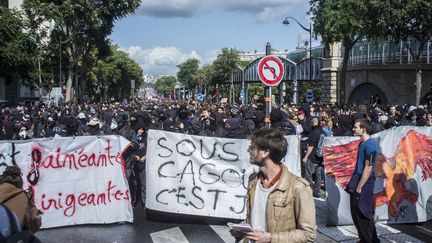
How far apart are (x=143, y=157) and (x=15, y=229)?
5.22m

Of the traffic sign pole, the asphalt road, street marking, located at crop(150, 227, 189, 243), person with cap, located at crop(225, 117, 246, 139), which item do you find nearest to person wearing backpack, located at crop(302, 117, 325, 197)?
the traffic sign pole

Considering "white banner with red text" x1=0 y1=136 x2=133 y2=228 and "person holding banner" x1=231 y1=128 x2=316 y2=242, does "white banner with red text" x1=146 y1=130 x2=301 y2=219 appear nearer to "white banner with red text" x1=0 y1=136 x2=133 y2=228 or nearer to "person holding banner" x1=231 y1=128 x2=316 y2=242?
"white banner with red text" x1=0 y1=136 x2=133 y2=228

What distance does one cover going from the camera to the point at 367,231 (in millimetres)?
6000

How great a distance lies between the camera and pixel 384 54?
140 feet

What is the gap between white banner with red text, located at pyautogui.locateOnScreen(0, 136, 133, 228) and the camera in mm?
7453

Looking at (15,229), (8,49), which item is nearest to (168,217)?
(15,229)

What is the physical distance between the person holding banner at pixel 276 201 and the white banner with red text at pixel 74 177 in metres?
4.96

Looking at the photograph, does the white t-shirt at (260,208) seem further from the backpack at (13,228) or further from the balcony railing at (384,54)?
the balcony railing at (384,54)

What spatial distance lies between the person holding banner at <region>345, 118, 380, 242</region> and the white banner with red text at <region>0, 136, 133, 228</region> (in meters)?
3.53

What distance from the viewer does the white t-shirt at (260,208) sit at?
3.19 m

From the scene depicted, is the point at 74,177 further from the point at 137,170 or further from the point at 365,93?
the point at 365,93

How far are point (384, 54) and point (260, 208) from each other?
4209 cm

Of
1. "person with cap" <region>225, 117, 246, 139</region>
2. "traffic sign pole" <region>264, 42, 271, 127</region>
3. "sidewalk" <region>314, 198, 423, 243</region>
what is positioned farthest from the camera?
"person with cap" <region>225, 117, 246, 139</region>

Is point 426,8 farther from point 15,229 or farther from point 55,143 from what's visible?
point 15,229
